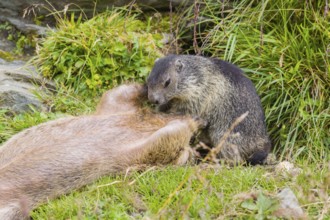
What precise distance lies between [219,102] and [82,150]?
1.68 m

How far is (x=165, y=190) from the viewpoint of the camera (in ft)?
18.0

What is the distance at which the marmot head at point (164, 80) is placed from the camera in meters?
6.55

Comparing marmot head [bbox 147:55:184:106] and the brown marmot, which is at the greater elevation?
marmot head [bbox 147:55:184:106]

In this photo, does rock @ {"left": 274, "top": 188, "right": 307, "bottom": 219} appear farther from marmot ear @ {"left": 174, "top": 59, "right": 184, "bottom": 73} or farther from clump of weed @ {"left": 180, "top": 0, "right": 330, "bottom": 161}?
marmot ear @ {"left": 174, "top": 59, "right": 184, "bottom": 73}

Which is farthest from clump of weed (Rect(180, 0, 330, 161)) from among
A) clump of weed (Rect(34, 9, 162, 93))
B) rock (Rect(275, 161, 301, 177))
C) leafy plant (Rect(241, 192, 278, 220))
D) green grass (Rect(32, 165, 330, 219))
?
leafy plant (Rect(241, 192, 278, 220))

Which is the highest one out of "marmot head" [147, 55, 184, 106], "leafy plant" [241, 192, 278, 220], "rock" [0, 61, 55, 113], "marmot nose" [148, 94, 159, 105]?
"marmot head" [147, 55, 184, 106]

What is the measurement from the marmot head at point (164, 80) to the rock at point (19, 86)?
1.62 m

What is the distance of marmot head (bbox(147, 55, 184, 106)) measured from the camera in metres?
6.55

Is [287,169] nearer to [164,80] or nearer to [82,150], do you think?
[164,80]

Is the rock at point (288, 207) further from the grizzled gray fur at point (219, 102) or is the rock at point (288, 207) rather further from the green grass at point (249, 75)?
the grizzled gray fur at point (219, 102)

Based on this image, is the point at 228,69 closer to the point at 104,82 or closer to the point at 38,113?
the point at 104,82

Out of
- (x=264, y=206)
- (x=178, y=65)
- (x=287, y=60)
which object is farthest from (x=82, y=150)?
(x=287, y=60)

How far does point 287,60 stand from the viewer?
7.41m

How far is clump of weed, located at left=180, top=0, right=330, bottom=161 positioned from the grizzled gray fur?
0.50 meters
